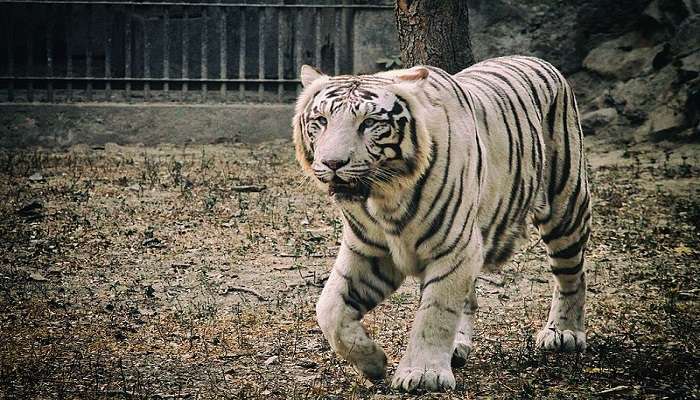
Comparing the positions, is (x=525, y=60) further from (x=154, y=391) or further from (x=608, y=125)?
(x=608, y=125)

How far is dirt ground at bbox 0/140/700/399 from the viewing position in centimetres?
457

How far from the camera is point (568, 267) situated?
5180mm

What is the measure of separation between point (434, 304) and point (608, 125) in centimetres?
714

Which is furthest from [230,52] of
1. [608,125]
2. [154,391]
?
[154,391]

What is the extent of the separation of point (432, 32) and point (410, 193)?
327cm

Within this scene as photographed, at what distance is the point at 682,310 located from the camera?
575 cm

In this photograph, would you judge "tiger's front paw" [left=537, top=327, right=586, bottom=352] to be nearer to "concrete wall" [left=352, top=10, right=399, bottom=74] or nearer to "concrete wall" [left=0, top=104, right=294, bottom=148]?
"concrete wall" [left=0, top=104, right=294, bottom=148]

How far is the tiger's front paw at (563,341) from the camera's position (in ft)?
16.5

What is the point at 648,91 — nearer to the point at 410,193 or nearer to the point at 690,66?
the point at 690,66

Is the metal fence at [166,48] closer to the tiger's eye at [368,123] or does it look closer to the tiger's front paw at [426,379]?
the tiger's eye at [368,123]

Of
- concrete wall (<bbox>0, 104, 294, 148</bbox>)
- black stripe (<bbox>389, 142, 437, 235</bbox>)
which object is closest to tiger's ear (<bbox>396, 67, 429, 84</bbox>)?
black stripe (<bbox>389, 142, 437, 235</bbox>)

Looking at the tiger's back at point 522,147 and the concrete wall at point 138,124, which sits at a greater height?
the tiger's back at point 522,147

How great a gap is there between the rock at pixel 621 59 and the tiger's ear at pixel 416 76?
7244 mm

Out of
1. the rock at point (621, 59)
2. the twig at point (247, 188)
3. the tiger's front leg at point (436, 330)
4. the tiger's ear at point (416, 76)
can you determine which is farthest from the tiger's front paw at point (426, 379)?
the rock at point (621, 59)
